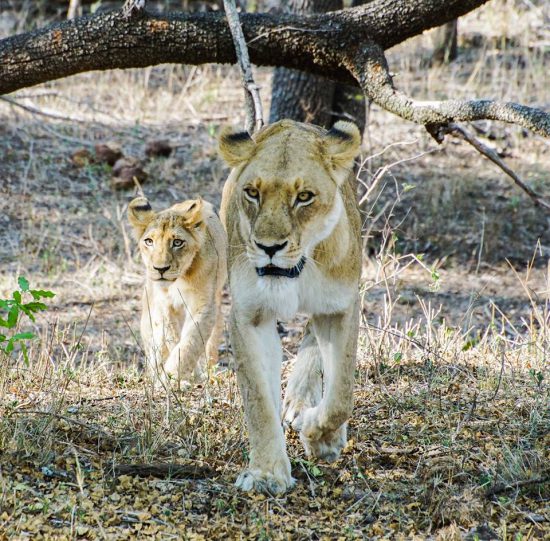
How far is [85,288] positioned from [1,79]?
3.27 m

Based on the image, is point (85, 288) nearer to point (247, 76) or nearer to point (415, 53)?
point (247, 76)

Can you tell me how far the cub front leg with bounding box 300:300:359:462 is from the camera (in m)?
4.58

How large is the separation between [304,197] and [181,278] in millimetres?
2844

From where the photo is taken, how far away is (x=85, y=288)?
9445 mm

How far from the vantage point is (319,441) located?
15.3 ft

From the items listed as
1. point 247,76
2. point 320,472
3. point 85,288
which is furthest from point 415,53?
point 320,472

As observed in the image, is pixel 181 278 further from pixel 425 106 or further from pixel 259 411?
pixel 259 411

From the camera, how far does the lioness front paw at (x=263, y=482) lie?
425 centimetres

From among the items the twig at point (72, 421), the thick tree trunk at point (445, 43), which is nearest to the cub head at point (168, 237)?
the twig at point (72, 421)

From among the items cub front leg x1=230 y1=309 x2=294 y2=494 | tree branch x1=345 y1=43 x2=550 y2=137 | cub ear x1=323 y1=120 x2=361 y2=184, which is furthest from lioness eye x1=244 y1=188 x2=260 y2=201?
tree branch x1=345 y1=43 x2=550 y2=137

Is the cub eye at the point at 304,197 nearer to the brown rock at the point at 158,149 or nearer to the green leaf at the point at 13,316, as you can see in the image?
the green leaf at the point at 13,316

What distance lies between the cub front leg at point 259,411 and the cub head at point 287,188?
0.39 meters

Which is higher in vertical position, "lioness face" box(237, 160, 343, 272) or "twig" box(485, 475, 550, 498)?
"lioness face" box(237, 160, 343, 272)

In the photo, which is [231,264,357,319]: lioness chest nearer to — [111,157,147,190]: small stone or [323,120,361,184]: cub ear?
[323,120,361,184]: cub ear
